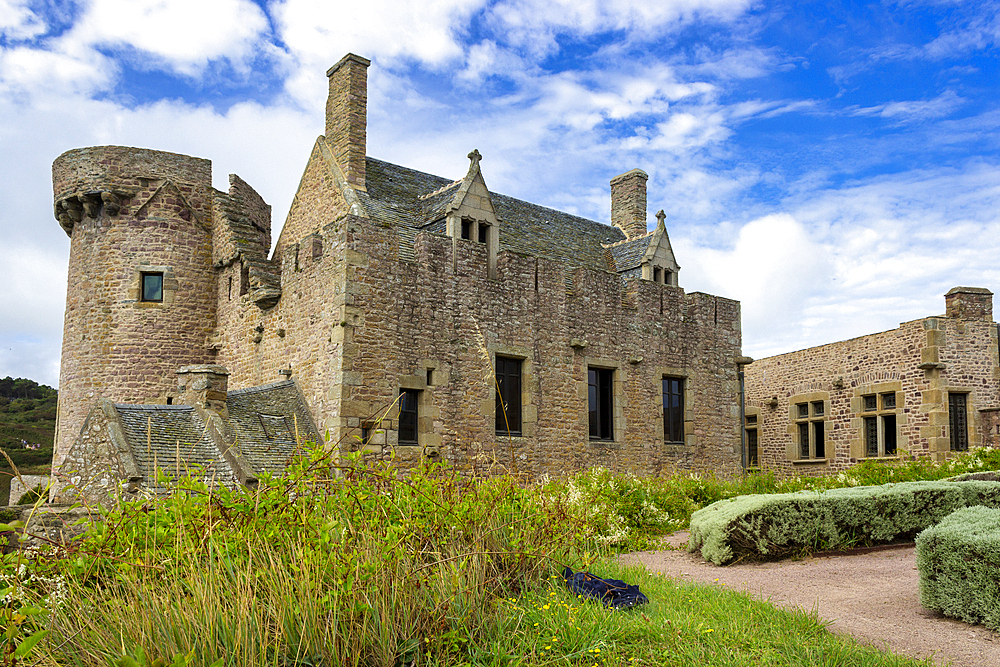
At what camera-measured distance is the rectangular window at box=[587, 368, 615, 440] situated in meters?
16.1

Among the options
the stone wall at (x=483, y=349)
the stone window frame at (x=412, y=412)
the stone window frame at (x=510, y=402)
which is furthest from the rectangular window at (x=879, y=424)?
the stone window frame at (x=412, y=412)

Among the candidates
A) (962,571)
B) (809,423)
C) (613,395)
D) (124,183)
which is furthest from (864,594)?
(809,423)

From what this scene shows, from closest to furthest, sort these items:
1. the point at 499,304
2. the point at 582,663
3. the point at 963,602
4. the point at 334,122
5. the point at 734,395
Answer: the point at 582,663 → the point at 963,602 → the point at 499,304 → the point at 334,122 → the point at 734,395

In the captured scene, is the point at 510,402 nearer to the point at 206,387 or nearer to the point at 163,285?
the point at 206,387

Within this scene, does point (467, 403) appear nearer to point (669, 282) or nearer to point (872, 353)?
point (669, 282)

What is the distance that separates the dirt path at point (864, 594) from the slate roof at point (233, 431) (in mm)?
5426

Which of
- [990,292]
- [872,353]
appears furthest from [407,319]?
[990,292]

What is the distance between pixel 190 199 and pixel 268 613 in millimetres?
14507

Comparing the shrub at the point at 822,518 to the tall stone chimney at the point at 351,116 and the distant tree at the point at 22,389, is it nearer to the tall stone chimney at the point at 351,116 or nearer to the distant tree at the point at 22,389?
the tall stone chimney at the point at 351,116

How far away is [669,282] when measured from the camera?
1862cm

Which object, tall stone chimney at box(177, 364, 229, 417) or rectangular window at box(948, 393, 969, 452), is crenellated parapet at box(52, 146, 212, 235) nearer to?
tall stone chimney at box(177, 364, 229, 417)

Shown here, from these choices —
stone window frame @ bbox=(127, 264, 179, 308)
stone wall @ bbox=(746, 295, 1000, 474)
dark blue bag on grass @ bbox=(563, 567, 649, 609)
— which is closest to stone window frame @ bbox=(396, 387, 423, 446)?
stone window frame @ bbox=(127, 264, 179, 308)

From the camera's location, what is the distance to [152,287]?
16.9 meters

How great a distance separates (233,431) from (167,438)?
3.60 feet
